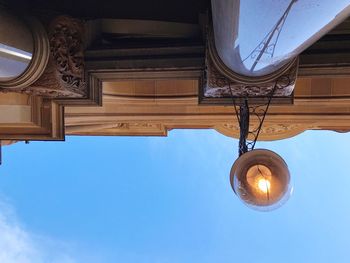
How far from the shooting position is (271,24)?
94.7 inches

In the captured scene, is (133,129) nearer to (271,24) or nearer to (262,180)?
(262,180)

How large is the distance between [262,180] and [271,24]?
2.16 meters

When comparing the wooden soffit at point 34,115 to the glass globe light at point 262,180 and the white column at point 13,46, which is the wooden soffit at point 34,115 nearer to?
the white column at point 13,46

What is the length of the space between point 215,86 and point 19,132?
2796 millimetres

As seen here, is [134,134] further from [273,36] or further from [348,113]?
[273,36]

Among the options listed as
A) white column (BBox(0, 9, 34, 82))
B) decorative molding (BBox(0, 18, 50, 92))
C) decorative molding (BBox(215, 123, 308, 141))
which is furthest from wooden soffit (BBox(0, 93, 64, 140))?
decorative molding (BBox(215, 123, 308, 141))

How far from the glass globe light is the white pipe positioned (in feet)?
3.31

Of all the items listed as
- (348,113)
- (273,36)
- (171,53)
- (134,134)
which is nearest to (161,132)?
(134,134)

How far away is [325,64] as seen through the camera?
4969mm

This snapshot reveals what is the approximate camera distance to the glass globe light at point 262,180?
4246mm

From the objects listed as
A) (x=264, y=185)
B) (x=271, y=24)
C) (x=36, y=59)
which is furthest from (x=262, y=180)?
(x=36, y=59)

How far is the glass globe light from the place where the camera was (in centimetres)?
425

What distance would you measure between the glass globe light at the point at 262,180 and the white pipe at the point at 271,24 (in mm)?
1010

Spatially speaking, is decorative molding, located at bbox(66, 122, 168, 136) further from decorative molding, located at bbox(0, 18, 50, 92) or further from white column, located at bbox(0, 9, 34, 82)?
white column, located at bbox(0, 9, 34, 82)
